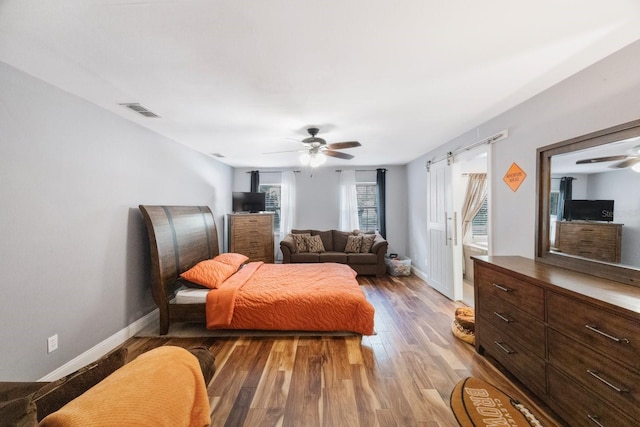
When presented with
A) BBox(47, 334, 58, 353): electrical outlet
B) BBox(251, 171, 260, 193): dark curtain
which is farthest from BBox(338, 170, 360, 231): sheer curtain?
BBox(47, 334, 58, 353): electrical outlet

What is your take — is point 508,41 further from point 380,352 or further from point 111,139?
point 111,139

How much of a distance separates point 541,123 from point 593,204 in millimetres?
857

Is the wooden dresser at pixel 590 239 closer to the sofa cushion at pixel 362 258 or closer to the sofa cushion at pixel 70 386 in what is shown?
the sofa cushion at pixel 70 386

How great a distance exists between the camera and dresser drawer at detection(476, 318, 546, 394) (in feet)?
5.72

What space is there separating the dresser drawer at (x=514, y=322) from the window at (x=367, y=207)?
394 cm

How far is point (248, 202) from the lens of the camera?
18.8 ft

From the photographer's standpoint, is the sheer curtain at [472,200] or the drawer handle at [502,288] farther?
the sheer curtain at [472,200]

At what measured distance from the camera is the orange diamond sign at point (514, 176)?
8.14 ft

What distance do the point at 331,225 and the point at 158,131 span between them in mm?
4127

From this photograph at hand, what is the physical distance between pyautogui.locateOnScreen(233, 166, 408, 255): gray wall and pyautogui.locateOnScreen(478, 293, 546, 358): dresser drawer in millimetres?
3743

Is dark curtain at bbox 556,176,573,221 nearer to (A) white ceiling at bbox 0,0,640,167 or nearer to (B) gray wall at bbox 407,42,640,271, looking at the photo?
(B) gray wall at bbox 407,42,640,271

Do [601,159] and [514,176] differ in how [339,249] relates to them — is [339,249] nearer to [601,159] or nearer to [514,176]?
[514,176]

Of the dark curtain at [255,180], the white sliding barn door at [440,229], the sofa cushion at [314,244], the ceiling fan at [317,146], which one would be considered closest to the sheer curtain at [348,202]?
the sofa cushion at [314,244]

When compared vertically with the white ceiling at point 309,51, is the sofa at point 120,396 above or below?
below
